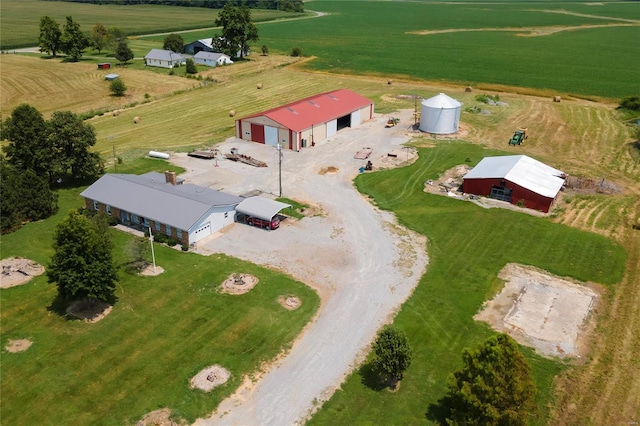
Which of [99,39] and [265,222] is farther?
[99,39]

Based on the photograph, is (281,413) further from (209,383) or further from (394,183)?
(394,183)

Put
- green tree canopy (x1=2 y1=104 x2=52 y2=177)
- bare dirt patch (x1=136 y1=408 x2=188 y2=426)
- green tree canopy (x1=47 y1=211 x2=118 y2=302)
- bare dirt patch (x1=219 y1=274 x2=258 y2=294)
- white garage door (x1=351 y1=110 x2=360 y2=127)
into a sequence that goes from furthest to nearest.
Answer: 1. white garage door (x1=351 y1=110 x2=360 y2=127)
2. green tree canopy (x1=2 y1=104 x2=52 y2=177)
3. bare dirt patch (x1=219 y1=274 x2=258 y2=294)
4. green tree canopy (x1=47 y1=211 x2=118 y2=302)
5. bare dirt patch (x1=136 y1=408 x2=188 y2=426)

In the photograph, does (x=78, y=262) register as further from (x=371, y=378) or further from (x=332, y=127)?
(x=332, y=127)

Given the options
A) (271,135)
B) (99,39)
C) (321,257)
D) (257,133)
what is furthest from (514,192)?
(99,39)

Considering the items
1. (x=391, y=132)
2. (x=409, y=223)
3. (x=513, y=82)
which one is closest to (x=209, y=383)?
(x=409, y=223)

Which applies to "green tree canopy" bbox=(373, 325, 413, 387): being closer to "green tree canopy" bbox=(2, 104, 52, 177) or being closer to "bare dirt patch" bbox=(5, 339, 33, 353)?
"bare dirt patch" bbox=(5, 339, 33, 353)

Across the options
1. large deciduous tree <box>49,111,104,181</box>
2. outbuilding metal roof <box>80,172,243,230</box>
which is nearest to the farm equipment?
outbuilding metal roof <box>80,172,243,230</box>
